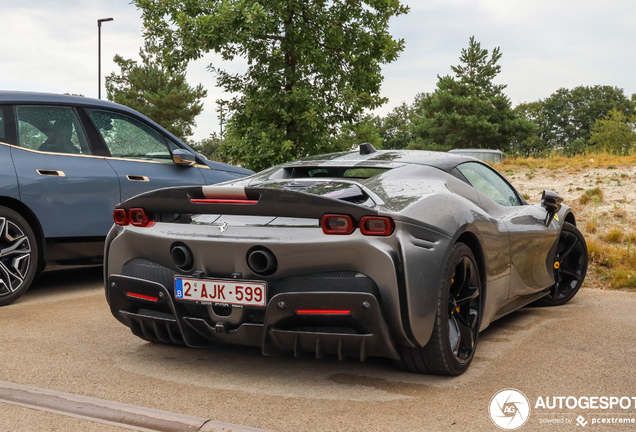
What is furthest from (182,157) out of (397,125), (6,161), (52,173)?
(397,125)

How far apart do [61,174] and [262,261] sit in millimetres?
3358

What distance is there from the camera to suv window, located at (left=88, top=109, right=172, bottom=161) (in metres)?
6.39

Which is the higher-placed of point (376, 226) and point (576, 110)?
point (576, 110)

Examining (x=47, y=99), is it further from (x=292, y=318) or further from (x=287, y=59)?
(x=287, y=59)

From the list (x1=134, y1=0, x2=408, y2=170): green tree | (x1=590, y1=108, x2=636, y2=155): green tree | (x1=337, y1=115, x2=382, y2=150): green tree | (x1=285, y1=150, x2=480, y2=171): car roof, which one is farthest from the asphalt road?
(x1=590, y1=108, x2=636, y2=155): green tree

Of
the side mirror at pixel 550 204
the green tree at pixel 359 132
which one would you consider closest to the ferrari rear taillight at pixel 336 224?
the side mirror at pixel 550 204

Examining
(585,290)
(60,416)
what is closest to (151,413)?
(60,416)

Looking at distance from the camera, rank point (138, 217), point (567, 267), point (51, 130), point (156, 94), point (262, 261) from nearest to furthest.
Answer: point (262, 261) < point (138, 217) < point (567, 267) < point (51, 130) < point (156, 94)

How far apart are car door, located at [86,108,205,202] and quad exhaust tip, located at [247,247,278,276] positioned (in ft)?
11.1

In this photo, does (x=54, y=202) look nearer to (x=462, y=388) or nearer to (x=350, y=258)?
(x=350, y=258)

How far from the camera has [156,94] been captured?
48.6m

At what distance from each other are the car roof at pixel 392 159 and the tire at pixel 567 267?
180cm

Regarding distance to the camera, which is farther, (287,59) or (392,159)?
(287,59)

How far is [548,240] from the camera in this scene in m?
5.11
